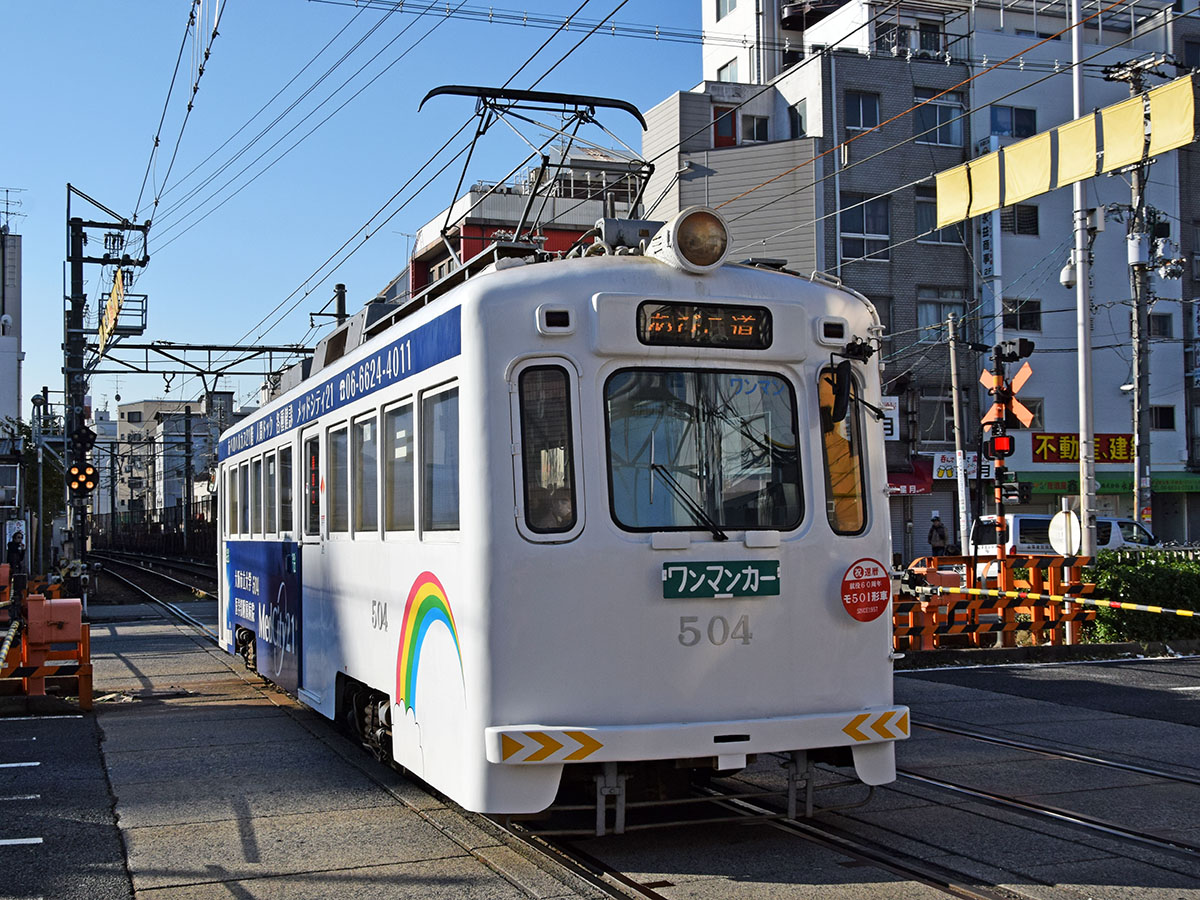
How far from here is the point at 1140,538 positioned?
29844 millimetres

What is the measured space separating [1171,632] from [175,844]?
1295cm

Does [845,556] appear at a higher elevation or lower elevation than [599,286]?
lower

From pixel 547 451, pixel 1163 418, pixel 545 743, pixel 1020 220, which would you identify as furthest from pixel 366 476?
pixel 1163 418

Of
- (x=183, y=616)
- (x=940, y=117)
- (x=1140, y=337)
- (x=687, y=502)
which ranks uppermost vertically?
(x=940, y=117)

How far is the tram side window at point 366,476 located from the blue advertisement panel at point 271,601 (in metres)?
2.06

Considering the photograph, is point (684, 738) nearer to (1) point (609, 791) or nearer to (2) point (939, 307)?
(1) point (609, 791)

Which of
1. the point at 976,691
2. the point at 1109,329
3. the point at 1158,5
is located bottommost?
the point at 976,691

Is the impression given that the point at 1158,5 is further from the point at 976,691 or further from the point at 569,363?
the point at 569,363

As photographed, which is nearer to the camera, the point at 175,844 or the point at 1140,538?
the point at 175,844

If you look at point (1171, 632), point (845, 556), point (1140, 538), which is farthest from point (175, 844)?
point (1140, 538)

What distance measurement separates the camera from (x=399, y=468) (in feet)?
24.2

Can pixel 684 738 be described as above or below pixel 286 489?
below

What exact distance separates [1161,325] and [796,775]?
133ft

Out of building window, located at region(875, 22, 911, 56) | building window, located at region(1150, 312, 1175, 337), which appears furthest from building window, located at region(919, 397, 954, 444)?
building window, located at region(875, 22, 911, 56)
